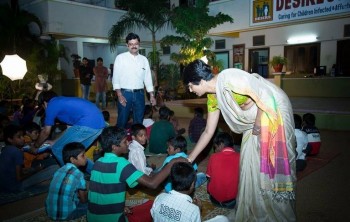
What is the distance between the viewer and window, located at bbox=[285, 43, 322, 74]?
522 inches

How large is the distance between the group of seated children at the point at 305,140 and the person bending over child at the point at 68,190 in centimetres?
296

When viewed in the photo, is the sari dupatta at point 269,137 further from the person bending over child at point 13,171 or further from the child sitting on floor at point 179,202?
the person bending over child at point 13,171

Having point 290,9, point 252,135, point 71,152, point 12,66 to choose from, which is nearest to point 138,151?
point 71,152

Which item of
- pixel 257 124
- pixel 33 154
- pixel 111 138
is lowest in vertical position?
pixel 33 154

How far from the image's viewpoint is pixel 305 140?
4.37m

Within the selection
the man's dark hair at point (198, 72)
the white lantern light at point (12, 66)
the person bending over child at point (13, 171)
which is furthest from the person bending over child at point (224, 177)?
the white lantern light at point (12, 66)

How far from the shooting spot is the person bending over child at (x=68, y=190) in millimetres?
2850

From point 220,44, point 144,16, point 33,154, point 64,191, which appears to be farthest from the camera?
point 220,44

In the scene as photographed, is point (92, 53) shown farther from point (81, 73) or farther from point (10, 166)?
point (10, 166)

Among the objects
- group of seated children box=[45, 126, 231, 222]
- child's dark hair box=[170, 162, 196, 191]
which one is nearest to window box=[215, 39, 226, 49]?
group of seated children box=[45, 126, 231, 222]

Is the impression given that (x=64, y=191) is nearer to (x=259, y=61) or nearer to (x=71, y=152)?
(x=71, y=152)

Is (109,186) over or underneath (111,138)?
underneath

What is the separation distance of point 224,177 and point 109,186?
4.22 ft

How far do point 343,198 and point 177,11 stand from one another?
8701 mm
